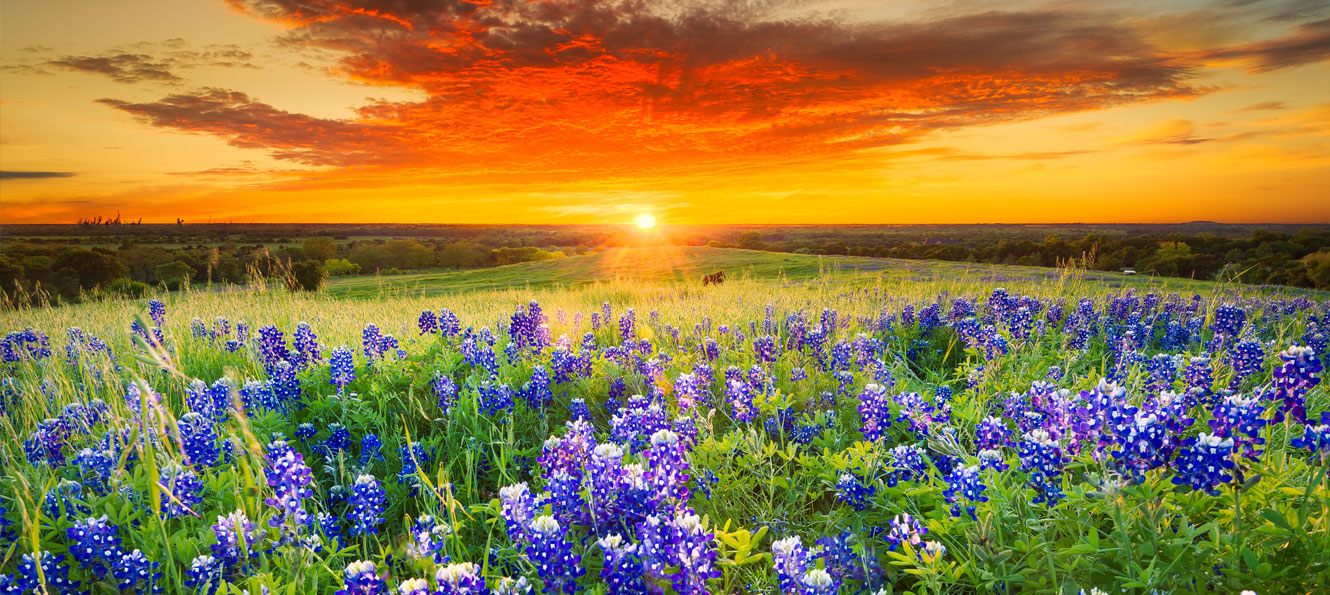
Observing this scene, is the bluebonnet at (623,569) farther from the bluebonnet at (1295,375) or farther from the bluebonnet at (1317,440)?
the bluebonnet at (1295,375)

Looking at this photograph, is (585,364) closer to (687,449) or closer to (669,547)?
(687,449)

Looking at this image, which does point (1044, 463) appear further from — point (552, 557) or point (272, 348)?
point (272, 348)

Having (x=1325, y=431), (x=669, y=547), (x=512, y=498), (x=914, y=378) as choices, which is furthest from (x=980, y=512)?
(x=914, y=378)

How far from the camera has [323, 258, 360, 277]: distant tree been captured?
5854cm

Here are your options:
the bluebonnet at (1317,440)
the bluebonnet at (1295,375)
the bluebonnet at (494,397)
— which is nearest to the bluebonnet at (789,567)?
the bluebonnet at (1317,440)

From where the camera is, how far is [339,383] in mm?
4672

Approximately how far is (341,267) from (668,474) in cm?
6763

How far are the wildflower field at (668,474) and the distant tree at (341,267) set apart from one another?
58.7 meters

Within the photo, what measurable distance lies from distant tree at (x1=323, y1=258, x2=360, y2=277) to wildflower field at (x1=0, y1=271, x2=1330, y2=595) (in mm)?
58722

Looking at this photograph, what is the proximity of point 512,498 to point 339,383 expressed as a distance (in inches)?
116

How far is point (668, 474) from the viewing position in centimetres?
262

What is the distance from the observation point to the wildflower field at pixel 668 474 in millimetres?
2297

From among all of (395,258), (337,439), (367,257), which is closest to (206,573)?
(337,439)

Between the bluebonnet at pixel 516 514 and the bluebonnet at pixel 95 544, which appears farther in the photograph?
the bluebonnet at pixel 95 544
